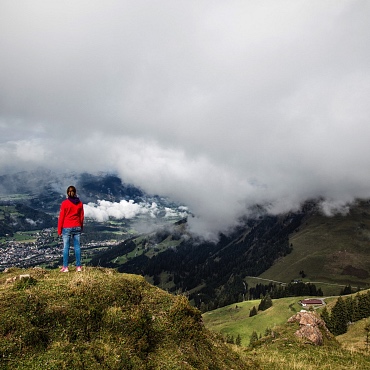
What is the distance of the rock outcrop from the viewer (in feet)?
111

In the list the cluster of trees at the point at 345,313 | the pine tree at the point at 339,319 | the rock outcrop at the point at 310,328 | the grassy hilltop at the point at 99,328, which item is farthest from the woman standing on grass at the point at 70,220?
the cluster of trees at the point at 345,313

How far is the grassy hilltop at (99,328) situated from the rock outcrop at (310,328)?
1972cm

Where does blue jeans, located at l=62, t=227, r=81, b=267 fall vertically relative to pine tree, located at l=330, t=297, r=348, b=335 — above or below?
above

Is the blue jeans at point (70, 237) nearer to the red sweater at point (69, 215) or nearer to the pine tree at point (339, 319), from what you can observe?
the red sweater at point (69, 215)

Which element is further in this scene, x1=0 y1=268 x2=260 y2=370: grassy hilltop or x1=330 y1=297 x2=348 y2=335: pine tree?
x1=330 y1=297 x2=348 y2=335: pine tree

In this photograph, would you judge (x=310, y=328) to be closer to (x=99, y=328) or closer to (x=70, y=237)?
(x=99, y=328)

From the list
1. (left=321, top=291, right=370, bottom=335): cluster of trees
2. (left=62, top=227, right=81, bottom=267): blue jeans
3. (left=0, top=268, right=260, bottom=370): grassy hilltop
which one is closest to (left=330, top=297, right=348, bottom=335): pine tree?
(left=321, top=291, right=370, bottom=335): cluster of trees

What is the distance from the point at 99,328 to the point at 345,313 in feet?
474

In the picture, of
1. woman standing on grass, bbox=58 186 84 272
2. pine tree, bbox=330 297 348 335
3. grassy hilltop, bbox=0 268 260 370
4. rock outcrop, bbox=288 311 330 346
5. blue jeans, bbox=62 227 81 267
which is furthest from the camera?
pine tree, bbox=330 297 348 335

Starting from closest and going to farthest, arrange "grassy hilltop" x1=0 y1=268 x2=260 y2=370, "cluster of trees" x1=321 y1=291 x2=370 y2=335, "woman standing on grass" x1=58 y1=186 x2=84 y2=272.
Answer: "grassy hilltop" x1=0 y1=268 x2=260 y2=370 < "woman standing on grass" x1=58 y1=186 x2=84 y2=272 < "cluster of trees" x1=321 y1=291 x2=370 y2=335

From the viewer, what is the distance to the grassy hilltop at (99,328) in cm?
1217

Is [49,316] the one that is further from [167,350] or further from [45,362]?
[167,350]

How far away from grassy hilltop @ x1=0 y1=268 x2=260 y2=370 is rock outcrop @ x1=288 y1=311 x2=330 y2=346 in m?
19.7

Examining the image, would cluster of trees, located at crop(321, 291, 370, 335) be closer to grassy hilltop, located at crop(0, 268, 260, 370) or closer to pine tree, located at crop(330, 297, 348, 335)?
pine tree, located at crop(330, 297, 348, 335)
